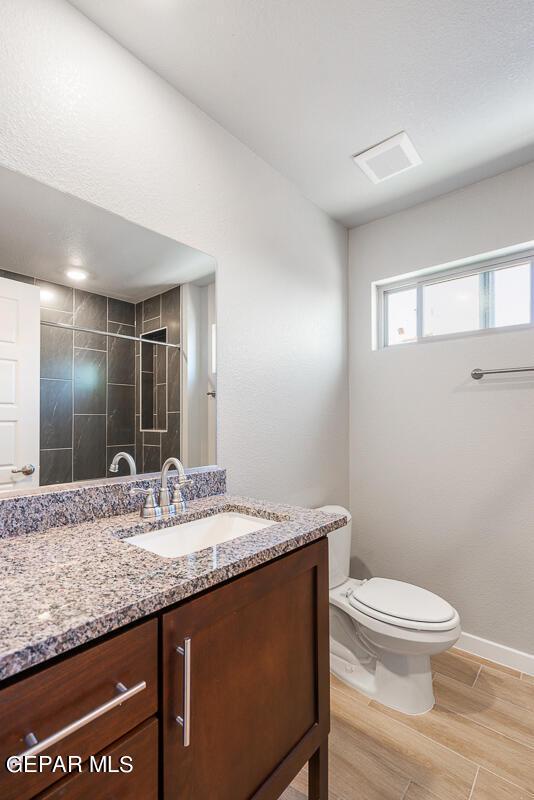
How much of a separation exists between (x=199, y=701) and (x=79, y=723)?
0.96 ft

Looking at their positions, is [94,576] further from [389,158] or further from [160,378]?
[389,158]

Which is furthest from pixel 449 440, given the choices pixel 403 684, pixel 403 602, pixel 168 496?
pixel 168 496

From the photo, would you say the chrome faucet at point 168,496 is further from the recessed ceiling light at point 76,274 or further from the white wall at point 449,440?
the white wall at point 449,440

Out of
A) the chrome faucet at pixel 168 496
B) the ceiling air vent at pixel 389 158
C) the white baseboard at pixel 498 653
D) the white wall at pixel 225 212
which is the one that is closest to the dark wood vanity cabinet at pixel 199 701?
the chrome faucet at pixel 168 496

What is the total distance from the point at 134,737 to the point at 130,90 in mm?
1775

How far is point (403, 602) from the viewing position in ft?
5.60

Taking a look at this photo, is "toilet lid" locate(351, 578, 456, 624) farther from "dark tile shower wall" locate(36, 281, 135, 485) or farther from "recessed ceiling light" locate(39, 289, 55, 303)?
"recessed ceiling light" locate(39, 289, 55, 303)

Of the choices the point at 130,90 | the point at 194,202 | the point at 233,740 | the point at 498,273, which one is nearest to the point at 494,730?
the point at 233,740

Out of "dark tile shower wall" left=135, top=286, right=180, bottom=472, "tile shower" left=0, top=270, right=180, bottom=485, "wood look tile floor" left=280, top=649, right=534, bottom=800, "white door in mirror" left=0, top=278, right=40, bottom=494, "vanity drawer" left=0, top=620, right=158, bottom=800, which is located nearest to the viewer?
"vanity drawer" left=0, top=620, right=158, bottom=800

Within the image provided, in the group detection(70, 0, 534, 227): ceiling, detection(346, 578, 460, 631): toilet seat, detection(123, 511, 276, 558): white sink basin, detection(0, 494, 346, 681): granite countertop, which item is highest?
detection(70, 0, 534, 227): ceiling

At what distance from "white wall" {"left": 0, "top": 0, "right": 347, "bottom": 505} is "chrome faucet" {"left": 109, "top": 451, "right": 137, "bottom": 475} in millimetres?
412

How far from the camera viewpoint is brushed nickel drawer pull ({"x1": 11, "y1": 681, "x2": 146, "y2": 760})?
54 cm

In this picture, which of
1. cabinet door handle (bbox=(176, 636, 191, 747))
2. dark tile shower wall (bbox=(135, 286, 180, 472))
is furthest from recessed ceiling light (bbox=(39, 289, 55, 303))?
cabinet door handle (bbox=(176, 636, 191, 747))

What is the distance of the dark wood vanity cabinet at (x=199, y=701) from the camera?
58cm
